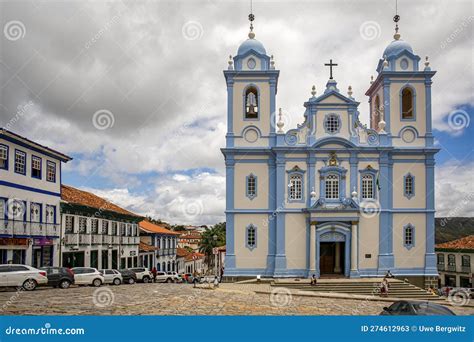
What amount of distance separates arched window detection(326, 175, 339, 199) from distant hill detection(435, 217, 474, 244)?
5.28 meters

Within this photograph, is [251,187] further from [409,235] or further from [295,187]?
[409,235]

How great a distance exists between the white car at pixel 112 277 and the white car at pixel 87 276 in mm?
280

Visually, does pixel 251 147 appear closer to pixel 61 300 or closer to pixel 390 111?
pixel 390 111

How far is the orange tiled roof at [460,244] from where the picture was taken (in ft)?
79.0

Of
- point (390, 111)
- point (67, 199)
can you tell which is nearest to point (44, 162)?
point (67, 199)

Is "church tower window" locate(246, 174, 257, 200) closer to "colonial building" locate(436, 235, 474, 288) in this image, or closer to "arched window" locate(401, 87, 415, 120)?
"arched window" locate(401, 87, 415, 120)

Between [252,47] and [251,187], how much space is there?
747cm

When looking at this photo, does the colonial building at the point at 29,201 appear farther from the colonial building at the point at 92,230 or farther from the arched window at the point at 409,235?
the arched window at the point at 409,235

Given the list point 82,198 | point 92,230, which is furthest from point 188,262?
point 82,198

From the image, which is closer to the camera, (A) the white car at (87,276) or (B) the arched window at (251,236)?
(A) the white car at (87,276)

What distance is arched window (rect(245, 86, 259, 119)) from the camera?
27422mm

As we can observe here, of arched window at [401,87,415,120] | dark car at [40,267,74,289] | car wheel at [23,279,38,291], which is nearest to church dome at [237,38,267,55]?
arched window at [401,87,415,120]

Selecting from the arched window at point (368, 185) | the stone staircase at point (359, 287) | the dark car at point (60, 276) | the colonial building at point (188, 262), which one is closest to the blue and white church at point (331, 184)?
the arched window at point (368, 185)

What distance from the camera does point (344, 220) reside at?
1012 inches
